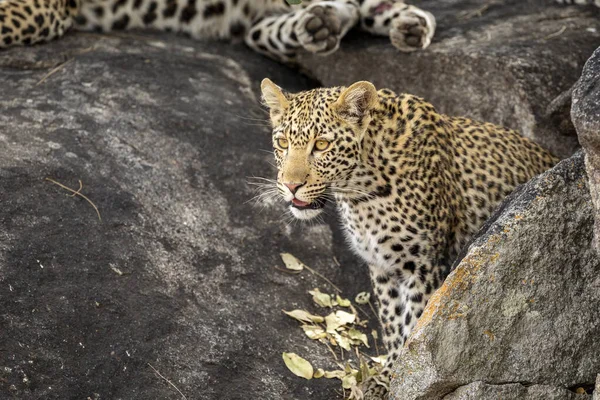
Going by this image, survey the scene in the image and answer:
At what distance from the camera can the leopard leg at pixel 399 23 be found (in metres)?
9.35

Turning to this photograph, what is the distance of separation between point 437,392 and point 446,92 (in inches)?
171

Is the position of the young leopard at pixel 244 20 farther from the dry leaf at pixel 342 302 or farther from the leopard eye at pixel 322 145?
the leopard eye at pixel 322 145

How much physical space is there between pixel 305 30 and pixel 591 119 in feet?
17.2

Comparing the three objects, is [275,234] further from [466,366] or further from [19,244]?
[466,366]

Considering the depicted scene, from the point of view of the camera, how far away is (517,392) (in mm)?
5184

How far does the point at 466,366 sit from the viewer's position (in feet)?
17.2

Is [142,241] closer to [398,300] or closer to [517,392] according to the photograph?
[398,300]

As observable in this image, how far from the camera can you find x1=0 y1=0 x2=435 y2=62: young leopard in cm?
945

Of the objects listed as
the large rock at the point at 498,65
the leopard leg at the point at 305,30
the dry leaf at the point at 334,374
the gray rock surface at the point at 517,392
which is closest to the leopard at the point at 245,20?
the leopard leg at the point at 305,30

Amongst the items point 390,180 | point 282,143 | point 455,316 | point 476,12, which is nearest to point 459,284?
point 455,316

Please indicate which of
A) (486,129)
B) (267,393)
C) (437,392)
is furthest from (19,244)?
(486,129)

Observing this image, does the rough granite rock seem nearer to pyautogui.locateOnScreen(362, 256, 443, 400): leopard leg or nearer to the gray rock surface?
the gray rock surface

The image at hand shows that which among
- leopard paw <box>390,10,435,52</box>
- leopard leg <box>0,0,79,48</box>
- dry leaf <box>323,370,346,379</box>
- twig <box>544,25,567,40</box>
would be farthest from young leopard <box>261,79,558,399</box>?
leopard leg <box>0,0,79,48</box>

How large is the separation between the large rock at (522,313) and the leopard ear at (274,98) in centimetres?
187
